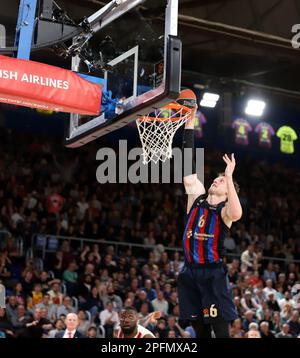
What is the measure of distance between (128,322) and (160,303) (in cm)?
894

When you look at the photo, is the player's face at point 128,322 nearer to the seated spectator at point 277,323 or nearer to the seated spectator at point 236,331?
the seated spectator at point 236,331

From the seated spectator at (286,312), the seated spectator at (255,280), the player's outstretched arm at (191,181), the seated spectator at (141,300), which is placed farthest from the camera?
the seated spectator at (255,280)

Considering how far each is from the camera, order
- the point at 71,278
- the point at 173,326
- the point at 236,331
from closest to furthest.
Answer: the point at 236,331
the point at 173,326
the point at 71,278

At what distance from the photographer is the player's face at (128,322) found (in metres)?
6.62

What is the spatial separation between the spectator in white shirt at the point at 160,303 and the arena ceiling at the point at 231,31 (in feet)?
20.6

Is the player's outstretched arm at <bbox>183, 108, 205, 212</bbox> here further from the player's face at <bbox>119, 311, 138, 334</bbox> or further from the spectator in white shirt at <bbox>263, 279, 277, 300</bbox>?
the spectator in white shirt at <bbox>263, 279, 277, 300</bbox>

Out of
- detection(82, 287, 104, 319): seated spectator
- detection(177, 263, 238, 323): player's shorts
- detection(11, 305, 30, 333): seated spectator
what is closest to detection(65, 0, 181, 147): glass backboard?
detection(177, 263, 238, 323): player's shorts

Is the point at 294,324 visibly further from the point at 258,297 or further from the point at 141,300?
the point at 141,300

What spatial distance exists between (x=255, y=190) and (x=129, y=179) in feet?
21.2

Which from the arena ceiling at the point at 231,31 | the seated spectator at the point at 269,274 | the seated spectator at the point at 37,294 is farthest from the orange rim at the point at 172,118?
the seated spectator at the point at 269,274

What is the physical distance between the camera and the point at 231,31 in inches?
635

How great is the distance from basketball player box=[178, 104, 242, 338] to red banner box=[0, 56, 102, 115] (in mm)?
1378

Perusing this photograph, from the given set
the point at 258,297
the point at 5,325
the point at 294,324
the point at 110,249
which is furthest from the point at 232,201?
the point at 110,249
